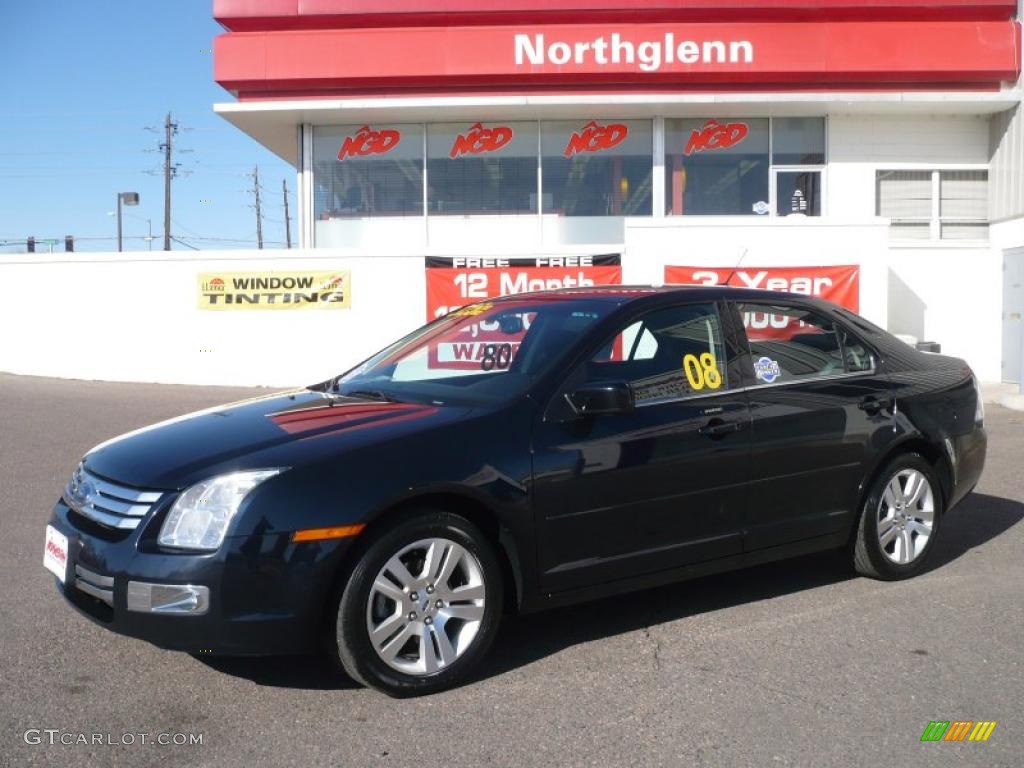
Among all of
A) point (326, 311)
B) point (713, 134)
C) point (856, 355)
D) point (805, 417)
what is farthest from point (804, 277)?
point (805, 417)

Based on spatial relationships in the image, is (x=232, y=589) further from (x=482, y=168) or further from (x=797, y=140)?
(x=797, y=140)

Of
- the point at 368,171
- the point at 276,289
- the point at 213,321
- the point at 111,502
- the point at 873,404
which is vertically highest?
the point at 368,171

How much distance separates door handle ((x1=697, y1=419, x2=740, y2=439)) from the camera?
490cm

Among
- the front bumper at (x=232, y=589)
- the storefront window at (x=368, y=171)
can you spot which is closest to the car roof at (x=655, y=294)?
the front bumper at (x=232, y=589)

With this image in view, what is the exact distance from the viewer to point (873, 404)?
5594mm

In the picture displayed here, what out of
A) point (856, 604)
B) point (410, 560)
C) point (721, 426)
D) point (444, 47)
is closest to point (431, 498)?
point (410, 560)

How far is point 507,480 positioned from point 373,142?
15375 millimetres

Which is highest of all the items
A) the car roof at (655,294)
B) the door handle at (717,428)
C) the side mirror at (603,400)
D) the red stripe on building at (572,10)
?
the red stripe on building at (572,10)

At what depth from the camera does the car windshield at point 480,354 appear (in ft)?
15.6

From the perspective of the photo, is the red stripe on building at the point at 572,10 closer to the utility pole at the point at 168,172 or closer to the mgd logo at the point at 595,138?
the mgd logo at the point at 595,138

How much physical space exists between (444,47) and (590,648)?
14.7 metres

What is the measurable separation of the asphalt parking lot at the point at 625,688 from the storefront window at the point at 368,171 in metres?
13.4

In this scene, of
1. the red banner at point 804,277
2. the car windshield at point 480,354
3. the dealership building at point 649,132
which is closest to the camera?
the car windshield at point 480,354

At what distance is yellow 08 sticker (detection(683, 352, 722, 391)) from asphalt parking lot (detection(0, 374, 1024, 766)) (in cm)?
114
